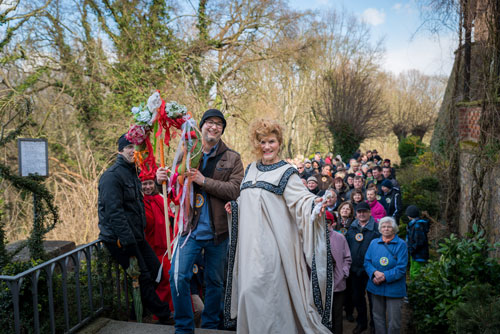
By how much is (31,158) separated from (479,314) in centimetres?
432

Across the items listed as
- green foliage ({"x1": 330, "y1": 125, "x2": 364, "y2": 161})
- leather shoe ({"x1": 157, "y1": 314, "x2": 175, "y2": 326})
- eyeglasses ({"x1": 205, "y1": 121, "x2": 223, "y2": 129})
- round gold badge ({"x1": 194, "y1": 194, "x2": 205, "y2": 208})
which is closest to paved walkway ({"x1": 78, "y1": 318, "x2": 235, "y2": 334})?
leather shoe ({"x1": 157, "y1": 314, "x2": 175, "y2": 326})

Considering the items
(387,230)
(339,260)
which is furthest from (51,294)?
(387,230)

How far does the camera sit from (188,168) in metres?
3.52

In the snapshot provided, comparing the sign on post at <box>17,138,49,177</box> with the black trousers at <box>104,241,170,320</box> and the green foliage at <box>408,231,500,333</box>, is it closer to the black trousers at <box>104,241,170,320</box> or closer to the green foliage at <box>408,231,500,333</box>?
the black trousers at <box>104,241,170,320</box>

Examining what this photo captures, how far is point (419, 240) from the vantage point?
622 centimetres

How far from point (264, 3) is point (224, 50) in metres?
2.22

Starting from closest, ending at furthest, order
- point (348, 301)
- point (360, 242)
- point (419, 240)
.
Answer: point (360, 242)
point (348, 301)
point (419, 240)

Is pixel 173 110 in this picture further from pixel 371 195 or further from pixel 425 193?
pixel 425 193

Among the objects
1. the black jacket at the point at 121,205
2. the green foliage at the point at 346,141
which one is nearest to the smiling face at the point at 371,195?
the black jacket at the point at 121,205

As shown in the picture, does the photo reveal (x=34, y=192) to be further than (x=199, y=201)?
Yes

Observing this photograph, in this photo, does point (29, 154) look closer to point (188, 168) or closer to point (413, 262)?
point (188, 168)

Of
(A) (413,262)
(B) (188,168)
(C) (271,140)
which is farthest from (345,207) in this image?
(B) (188,168)

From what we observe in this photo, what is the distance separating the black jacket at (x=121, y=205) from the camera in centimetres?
379

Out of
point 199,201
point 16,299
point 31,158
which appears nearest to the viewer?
point 16,299
